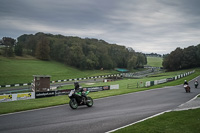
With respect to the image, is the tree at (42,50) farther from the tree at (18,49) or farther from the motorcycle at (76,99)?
the motorcycle at (76,99)

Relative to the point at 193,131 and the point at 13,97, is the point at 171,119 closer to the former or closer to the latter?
the point at 193,131

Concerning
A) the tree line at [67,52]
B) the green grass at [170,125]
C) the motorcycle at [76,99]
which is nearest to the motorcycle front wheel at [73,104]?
the motorcycle at [76,99]

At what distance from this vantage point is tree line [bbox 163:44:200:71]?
97.0m

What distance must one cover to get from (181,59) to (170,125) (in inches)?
3974

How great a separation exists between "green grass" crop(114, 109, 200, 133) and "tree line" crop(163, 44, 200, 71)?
94.1m

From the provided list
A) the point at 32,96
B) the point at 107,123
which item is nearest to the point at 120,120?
the point at 107,123

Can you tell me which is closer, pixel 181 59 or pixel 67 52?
pixel 67 52

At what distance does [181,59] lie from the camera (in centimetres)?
9931

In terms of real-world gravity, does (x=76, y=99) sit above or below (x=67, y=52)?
below

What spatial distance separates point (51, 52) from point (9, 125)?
287 ft

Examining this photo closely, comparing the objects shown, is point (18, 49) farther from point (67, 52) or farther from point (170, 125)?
point (170, 125)

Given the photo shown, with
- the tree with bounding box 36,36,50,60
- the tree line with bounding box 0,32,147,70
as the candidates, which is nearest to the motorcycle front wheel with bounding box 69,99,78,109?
the tree line with bounding box 0,32,147,70

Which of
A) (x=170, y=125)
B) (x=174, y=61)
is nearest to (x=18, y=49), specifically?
(x=174, y=61)

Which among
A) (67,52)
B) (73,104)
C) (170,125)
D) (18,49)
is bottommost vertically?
(73,104)
